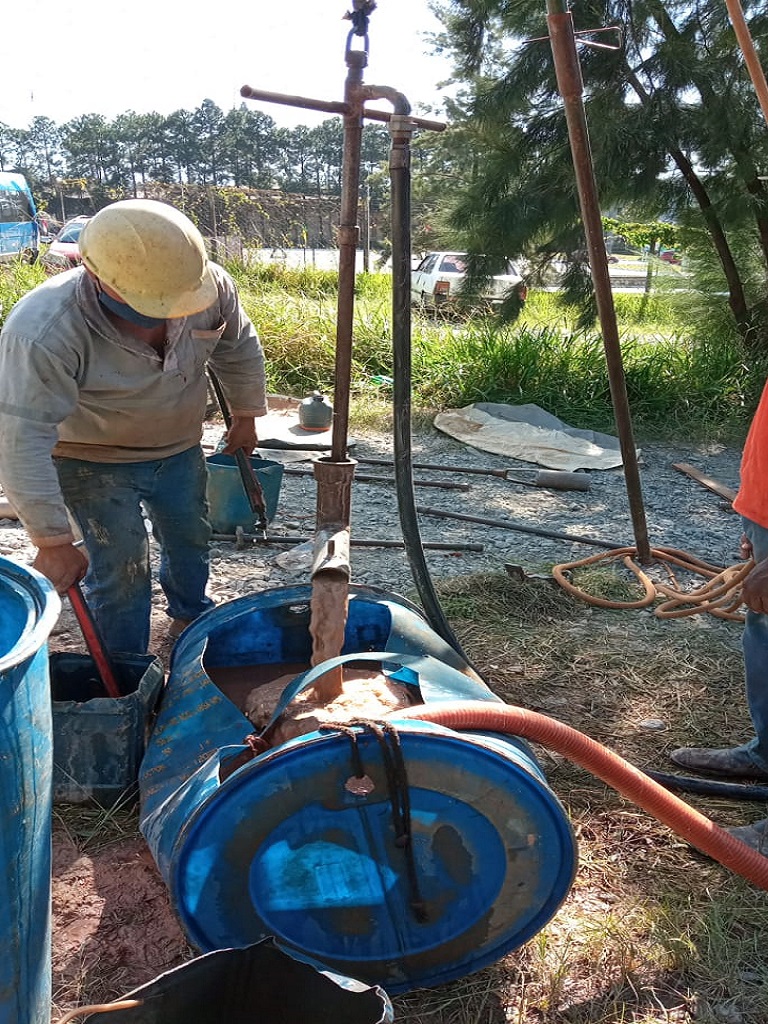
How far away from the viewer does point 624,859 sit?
7.82ft

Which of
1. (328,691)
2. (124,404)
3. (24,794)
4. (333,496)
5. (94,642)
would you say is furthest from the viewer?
(124,404)

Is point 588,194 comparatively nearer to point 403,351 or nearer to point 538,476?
point 403,351

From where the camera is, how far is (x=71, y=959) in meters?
1.98

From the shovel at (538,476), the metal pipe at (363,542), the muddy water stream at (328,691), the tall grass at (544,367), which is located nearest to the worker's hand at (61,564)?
the muddy water stream at (328,691)

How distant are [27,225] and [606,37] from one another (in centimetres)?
1629

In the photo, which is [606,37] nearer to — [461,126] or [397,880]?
[461,126]

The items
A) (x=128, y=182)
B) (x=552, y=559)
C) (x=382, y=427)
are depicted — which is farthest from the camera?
(x=128, y=182)

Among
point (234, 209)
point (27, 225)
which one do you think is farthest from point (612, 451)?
point (27, 225)

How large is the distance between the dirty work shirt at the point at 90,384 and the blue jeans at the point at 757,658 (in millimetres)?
1819

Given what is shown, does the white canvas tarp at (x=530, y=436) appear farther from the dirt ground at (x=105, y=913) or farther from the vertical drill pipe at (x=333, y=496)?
the dirt ground at (x=105, y=913)

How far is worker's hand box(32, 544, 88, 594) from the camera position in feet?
7.80

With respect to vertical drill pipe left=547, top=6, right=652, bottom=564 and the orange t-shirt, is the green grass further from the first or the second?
the orange t-shirt

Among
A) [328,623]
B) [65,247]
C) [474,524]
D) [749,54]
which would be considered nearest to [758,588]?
[328,623]

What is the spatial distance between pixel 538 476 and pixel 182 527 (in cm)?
341
